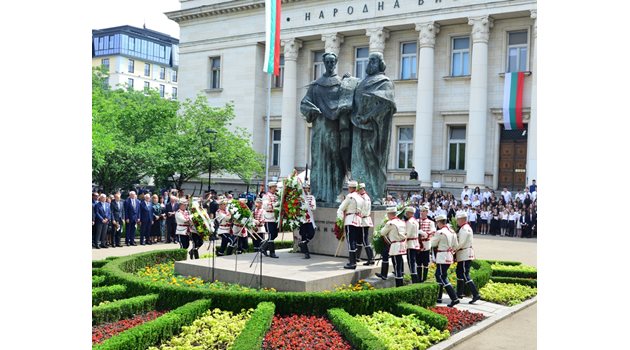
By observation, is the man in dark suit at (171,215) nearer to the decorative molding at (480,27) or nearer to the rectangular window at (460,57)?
the decorative molding at (480,27)

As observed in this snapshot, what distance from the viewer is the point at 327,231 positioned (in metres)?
15.2

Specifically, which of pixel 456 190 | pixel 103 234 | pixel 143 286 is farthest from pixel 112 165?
pixel 143 286

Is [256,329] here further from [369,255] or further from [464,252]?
[464,252]

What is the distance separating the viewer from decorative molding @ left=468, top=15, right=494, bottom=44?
120 feet

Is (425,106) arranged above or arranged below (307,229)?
above

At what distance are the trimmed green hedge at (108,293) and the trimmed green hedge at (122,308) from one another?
0.59 m

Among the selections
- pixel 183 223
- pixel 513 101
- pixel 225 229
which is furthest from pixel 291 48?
pixel 183 223

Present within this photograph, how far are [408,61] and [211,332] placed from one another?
33720mm

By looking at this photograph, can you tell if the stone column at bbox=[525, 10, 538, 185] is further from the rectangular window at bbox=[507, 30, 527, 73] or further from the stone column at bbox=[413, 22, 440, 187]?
the stone column at bbox=[413, 22, 440, 187]

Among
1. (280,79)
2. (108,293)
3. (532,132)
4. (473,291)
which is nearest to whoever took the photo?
(108,293)

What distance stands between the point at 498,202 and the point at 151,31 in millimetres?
79105

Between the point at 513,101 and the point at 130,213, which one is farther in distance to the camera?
the point at 513,101

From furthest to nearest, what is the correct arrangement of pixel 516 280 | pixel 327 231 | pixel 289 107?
pixel 289 107
pixel 516 280
pixel 327 231

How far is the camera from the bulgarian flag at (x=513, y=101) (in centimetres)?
3534
